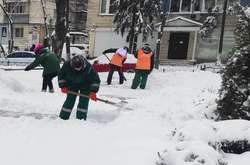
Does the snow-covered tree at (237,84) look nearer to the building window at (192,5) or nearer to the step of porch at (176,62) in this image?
the building window at (192,5)

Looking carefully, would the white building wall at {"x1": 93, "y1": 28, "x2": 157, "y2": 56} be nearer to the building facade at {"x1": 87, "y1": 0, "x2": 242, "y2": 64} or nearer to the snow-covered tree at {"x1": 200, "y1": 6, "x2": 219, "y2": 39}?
the building facade at {"x1": 87, "y1": 0, "x2": 242, "y2": 64}

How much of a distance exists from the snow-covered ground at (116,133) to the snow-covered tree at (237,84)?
430 mm

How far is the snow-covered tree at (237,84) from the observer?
775cm

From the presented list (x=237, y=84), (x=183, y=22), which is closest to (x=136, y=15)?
(x=183, y=22)

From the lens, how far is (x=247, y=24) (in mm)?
8125

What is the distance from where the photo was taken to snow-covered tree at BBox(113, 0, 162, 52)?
3253cm

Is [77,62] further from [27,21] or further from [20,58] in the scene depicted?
[27,21]

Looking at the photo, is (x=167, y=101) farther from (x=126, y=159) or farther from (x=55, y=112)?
(x=126, y=159)

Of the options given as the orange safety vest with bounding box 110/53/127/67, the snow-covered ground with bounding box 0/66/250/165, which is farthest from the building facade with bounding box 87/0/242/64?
the snow-covered ground with bounding box 0/66/250/165

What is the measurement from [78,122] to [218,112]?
7.99 feet

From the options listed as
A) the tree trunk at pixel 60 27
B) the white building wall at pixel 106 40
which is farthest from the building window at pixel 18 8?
the tree trunk at pixel 60 27

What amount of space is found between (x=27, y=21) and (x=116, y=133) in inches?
1922

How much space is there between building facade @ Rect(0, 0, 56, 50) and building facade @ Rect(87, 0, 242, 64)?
1420cm

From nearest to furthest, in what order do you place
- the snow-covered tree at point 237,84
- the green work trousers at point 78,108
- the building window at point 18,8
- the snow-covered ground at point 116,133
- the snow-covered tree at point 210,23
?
1. the snow-covered ground at point 116,133
2. the snow-covered tree at point 237,84
3. the green work trousers at point 78,108
4. the snow-covered tree at point 210,23
5. the building window at point 18,8
